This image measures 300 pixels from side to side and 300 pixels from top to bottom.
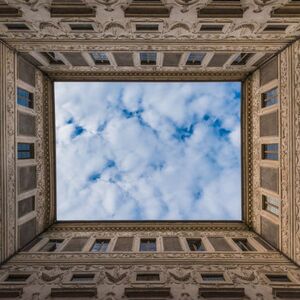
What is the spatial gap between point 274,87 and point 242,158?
26.2 ft

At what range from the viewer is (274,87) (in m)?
21.4

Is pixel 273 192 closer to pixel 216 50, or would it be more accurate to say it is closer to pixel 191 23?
pixel 216 50

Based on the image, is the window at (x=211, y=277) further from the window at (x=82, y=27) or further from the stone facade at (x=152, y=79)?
the window at (x=82, y=27)

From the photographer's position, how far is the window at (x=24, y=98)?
21.3 meters

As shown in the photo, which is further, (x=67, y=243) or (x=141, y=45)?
(x=67, y=243)

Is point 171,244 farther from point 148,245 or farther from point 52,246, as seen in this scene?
point 52,246

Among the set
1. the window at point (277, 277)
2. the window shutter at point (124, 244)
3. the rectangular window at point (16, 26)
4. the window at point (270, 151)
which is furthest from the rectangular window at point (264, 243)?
the rectangular window at point (16, 26)

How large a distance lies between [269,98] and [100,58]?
15067 mm

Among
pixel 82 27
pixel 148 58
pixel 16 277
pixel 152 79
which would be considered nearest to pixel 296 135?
pixel 148 58

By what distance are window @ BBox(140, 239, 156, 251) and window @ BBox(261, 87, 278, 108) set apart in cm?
1543

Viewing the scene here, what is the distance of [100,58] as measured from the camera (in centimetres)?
2397

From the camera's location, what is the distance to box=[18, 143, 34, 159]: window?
70.7 feet

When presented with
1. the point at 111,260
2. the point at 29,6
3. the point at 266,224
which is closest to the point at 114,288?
the point at 111,260

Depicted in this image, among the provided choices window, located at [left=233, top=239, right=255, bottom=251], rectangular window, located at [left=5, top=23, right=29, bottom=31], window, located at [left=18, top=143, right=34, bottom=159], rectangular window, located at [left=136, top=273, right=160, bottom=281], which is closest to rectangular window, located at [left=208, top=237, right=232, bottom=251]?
window, located at [left=233, top=239, right=255, bottom=251]
